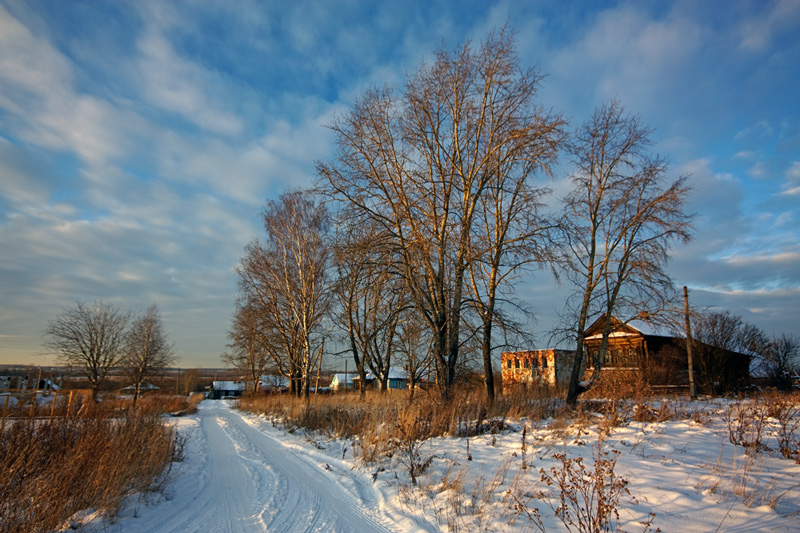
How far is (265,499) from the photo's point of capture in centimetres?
652

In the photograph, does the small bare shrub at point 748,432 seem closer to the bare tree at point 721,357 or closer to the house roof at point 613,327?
the house roof at point 613,327

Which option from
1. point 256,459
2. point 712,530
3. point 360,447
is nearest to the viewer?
point 712,530

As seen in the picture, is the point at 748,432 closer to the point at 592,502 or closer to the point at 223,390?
the point at 592,502

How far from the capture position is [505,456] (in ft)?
23.6

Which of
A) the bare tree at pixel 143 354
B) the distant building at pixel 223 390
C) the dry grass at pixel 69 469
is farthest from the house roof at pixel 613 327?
the distant building at pixel 223 390

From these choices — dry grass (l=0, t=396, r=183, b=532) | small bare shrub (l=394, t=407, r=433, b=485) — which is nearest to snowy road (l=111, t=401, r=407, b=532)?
dry grass (l=0, t=396, r=183, b=532)

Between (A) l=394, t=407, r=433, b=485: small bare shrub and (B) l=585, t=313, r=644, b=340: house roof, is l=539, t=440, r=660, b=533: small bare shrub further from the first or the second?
(B) l=585, t=313, r=644, b=340: house roof

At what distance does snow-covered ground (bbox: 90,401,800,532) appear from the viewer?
180 inches

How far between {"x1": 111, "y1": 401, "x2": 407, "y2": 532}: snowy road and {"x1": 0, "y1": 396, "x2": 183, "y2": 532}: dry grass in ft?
1.50

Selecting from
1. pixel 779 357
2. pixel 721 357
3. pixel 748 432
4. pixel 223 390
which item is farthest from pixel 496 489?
pixel 223 390

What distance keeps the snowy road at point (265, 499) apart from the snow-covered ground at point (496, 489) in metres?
0.02

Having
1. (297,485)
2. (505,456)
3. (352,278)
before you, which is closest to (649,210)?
(352,278)

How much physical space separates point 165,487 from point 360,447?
374cm

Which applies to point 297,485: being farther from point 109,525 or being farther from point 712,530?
point 712,530
